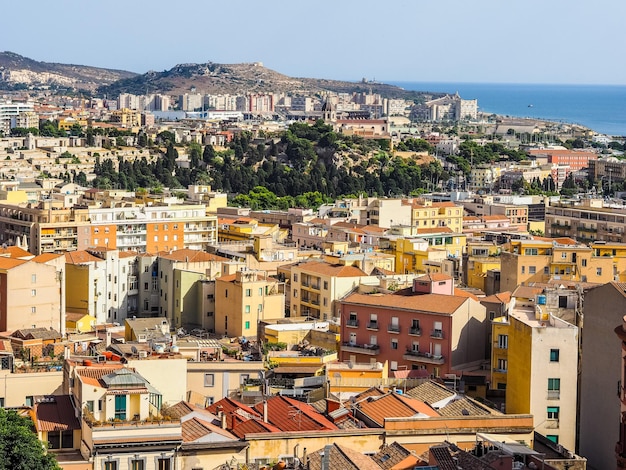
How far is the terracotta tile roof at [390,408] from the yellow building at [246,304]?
40.5 feet

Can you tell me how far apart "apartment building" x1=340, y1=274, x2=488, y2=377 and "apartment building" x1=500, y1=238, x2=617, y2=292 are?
6210 millimetres

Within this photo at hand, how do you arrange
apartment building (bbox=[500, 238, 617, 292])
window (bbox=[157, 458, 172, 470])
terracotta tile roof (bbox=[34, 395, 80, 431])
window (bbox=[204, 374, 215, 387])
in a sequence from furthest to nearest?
apartment building (bbox=[500, 238, 617, 292]) → window (bbox=[204, 374, 215, 387]) → terracotta tile roof (bbox=[34, 395, 80, 431]) → window (bbox=[157, 458, 172, 470])

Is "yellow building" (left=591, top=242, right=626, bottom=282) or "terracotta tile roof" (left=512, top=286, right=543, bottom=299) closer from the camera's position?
"terracotta tile roof" (left=512, top=286, right=543, bottom=299)

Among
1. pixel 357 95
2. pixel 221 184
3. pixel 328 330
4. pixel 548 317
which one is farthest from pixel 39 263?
pixel 357 95

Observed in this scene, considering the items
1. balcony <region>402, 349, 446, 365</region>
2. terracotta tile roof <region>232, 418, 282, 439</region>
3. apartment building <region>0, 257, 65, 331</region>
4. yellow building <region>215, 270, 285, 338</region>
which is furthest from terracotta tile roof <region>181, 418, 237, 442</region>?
yellow building <region>215, 270, 285, 338</region>

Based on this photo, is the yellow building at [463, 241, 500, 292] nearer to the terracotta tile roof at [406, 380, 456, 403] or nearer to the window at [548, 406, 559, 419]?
the terracotta tile roof at [406, 380, 456, 403]

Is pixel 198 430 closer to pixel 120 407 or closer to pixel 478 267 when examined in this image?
pixel 120 407

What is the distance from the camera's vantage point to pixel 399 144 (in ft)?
321

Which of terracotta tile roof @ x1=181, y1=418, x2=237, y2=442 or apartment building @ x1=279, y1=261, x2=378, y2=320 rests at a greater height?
terracotta tile roof @ x1=181, y1=418, x2=237, y2=442

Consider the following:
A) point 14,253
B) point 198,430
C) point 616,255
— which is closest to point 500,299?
point 616,255

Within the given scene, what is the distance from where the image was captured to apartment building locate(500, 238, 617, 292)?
31.3 metres

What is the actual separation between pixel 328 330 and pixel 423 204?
26664 mm

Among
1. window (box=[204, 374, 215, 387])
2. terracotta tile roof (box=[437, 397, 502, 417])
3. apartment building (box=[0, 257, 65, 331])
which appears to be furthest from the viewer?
apartment building (box=[0, 257, 65, 331])

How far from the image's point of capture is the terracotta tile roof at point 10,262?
89.9ft
